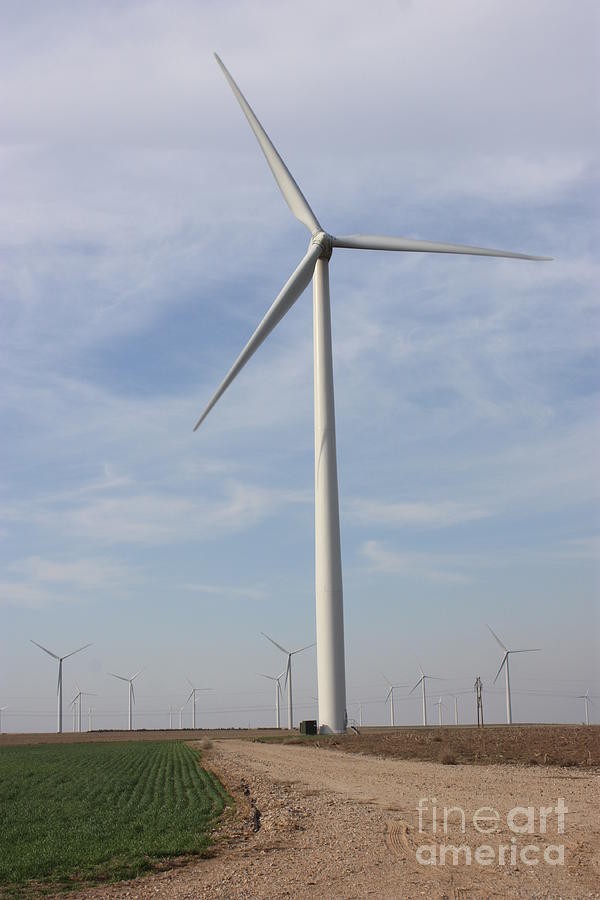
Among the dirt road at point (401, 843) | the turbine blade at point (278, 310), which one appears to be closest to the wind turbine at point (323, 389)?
the turbine blade at point (278, 310)

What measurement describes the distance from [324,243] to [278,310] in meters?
6.40

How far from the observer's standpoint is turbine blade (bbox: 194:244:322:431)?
60.1m

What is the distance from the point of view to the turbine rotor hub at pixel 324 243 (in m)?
63.5

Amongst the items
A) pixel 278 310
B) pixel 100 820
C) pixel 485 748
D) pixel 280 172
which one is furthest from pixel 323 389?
pixel 100 820

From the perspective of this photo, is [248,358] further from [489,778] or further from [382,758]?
[489,778]

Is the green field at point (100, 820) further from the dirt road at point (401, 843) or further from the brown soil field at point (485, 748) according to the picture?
the brown soil field at point (485, 748)

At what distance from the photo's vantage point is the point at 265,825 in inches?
840

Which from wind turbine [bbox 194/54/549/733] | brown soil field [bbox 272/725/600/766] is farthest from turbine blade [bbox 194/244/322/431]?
brown soil field [bbox 272/725/600/766]

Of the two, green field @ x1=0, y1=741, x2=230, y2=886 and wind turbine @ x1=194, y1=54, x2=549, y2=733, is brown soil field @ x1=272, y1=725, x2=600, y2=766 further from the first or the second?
green field @ x1=0, y1=741, x2=230, y2=886

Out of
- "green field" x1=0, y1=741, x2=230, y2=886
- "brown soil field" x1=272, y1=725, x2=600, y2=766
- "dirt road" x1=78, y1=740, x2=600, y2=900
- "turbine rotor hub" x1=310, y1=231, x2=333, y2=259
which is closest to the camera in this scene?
"dirt road" x1=78, y1=740, x2=600, y2=900

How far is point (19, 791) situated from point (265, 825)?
623 inches

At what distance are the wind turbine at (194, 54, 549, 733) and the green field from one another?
16.1 metres

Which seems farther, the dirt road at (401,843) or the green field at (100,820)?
the green field at (100,820)

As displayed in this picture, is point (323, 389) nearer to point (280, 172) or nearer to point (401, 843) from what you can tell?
point (280, 172)
